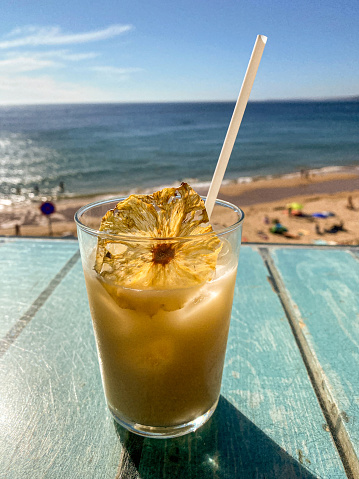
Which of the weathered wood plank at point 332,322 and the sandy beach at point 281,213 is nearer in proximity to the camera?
the weathered wood plank at point 332,322

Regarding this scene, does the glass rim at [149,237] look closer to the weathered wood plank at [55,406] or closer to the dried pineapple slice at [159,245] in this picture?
the dried pineapple slice at [159,245]

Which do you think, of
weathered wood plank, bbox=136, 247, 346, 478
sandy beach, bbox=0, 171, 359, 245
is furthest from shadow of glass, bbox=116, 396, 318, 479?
sandy beach, bbox=0, 171, 359, 245

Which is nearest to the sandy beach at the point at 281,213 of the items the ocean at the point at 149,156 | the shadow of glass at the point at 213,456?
the ocean at the point at 149,156

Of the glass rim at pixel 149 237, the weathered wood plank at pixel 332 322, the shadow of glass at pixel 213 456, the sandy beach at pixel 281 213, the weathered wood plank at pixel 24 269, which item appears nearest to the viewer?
the glass rim at pixel 149 237

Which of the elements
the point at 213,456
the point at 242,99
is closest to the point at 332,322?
the point at 213,456

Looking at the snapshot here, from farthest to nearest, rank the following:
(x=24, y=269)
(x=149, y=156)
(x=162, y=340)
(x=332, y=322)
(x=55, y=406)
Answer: (x=149, y=156) → (x=24, y=269) → (x=332, y=322) → (x=55, y=406) → (x=162, y=340)

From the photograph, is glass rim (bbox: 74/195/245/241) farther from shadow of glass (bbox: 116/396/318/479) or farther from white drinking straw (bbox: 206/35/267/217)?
shadow of glass (bbox: 116/396/318/479)

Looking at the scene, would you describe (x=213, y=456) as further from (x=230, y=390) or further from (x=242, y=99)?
(x=242, y=99)

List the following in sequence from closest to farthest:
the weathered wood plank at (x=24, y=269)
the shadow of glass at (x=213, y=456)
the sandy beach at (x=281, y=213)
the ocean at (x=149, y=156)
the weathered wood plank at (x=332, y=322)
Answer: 1. the shadow of glass at (x=213, y=456)
2. the weathered wood plank at (x=332, y=322)
3. the weathered wood plank at (x=24, y=269)
4. the sandy beach at (x=281, y=213)
5. the ocean at (x=149, y=156)
